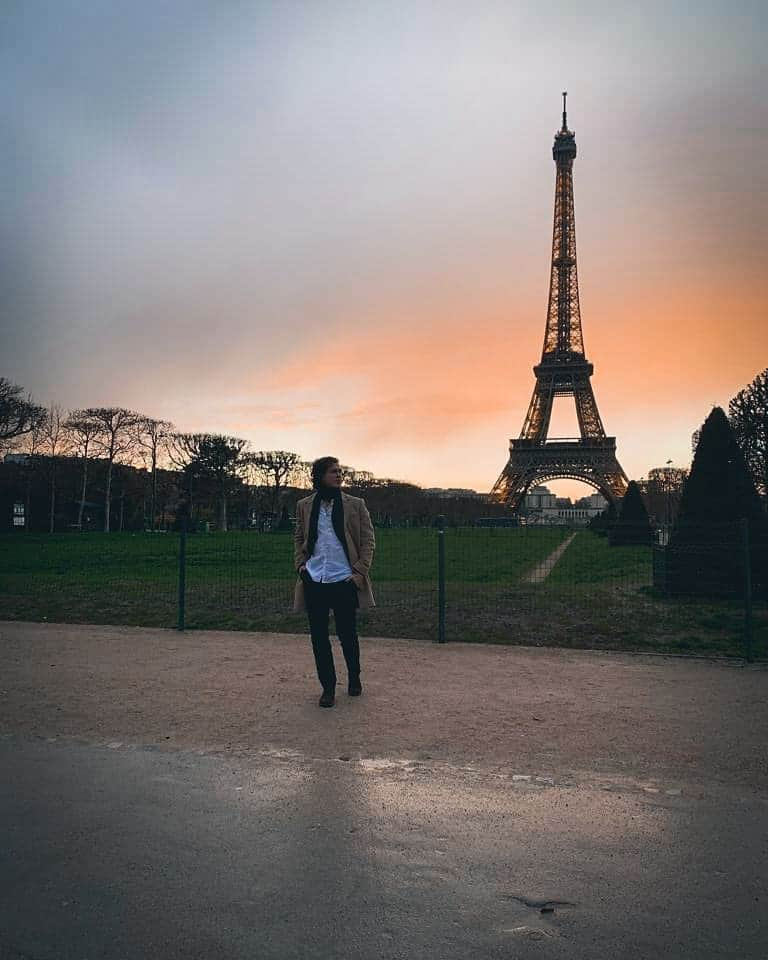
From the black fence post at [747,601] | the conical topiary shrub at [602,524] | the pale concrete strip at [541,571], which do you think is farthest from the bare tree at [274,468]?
the black fence post at [747,601]

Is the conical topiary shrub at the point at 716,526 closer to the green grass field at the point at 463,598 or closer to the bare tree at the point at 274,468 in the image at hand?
the green grass field at the point at 463,598

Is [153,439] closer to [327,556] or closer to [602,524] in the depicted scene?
[602,524]

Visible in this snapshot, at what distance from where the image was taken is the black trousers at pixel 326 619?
17.3 feet

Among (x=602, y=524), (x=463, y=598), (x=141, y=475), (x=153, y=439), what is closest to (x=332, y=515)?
(x=602, y=524)

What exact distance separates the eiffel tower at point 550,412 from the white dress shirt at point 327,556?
166 ft

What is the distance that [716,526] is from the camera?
8.23m

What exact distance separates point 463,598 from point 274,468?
50.8 meters

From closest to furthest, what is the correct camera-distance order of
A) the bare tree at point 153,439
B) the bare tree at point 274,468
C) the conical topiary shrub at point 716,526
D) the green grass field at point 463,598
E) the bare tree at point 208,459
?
the green grass field at point 463,598
the conical topiary shrub at point 716,526
the bare tree at point 153,439
the bare tree at point 208,459
the bare tree at point 274,468

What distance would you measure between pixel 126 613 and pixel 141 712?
219 inches

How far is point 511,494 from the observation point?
55.8 m

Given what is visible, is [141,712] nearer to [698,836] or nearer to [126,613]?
[698,836]

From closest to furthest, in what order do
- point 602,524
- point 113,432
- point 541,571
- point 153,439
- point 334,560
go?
point 334,560 → point 602,524 → point 541,571 → point 113,432 → point 153,439

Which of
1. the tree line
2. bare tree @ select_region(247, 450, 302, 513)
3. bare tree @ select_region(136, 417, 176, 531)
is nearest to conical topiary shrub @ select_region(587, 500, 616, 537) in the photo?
the tree line

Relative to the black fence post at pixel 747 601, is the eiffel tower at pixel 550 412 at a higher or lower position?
higher
